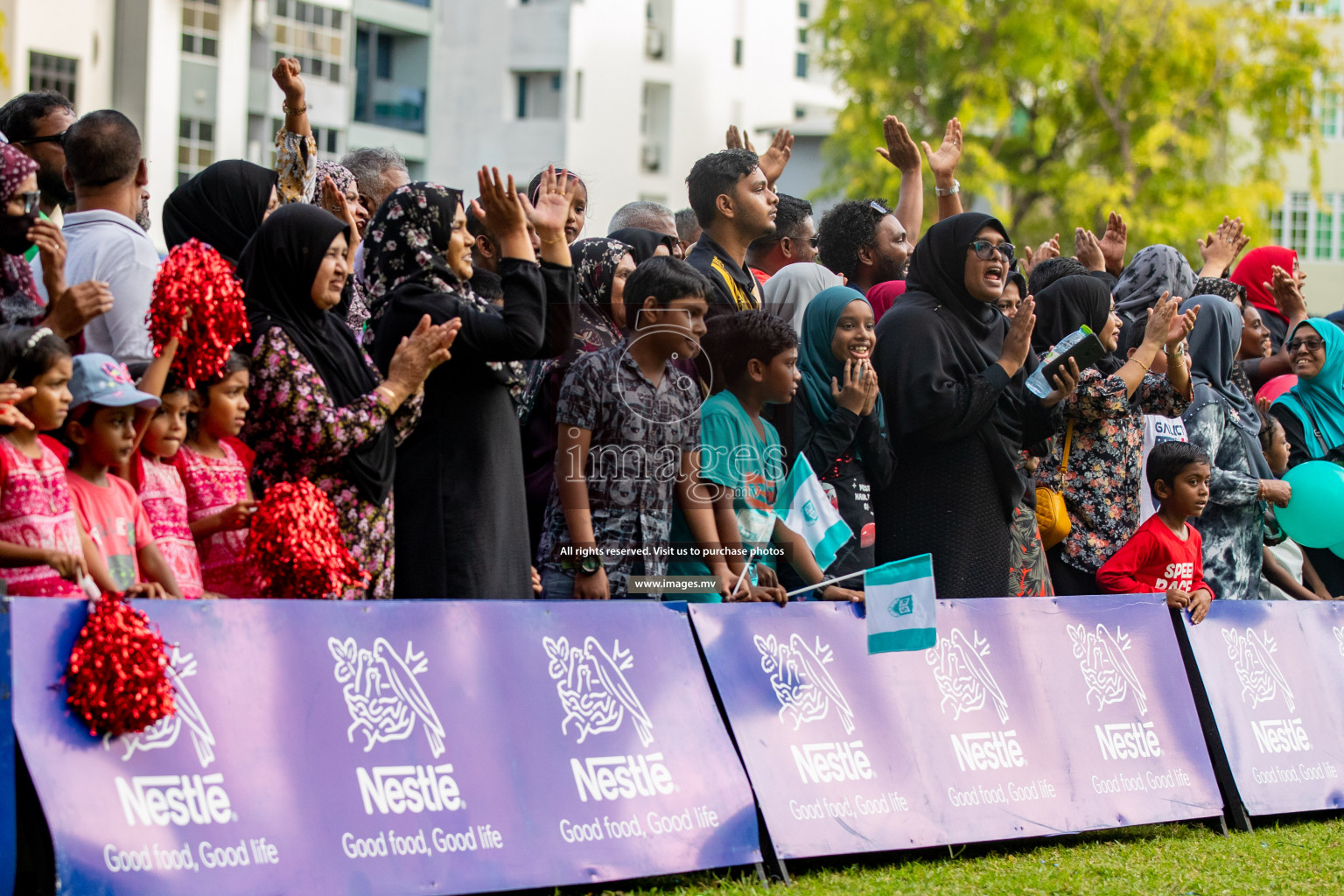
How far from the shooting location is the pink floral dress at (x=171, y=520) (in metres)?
4.58

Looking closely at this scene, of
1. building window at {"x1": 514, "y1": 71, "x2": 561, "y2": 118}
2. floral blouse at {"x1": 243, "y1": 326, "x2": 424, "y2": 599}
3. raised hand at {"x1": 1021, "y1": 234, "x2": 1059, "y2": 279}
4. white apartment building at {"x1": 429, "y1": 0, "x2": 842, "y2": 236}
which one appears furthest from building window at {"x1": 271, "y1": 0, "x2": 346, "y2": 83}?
floral blouse at {"x1": 243, "y1": 326, "x2": 424, "y2": 599}

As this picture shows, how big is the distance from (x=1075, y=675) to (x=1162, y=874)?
1.06m

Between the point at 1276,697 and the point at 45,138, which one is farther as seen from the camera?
the point at 1276,697

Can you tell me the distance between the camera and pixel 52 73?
973 inches

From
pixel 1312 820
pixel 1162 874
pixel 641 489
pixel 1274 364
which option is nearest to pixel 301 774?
pixel 641 489

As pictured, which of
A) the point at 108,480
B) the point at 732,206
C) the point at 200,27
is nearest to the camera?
the point at 108,480

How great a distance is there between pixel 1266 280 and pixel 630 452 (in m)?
6.36

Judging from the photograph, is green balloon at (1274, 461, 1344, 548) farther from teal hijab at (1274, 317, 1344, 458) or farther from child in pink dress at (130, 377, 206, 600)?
child in pink dress at (130, 377, 206, 600)

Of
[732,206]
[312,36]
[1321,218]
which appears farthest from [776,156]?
[1321,218]

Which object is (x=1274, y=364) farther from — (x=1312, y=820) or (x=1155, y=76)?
(x=1155, y=76)

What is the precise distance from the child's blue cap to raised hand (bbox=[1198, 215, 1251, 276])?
22.1 ft

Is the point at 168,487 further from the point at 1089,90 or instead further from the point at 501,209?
the point at 1089,90

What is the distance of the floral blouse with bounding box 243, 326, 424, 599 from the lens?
4.77 m

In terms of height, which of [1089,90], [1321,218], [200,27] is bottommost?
[1321,218]
